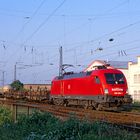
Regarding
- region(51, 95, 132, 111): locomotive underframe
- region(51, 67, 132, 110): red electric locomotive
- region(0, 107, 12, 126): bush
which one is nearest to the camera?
region(0, 107, 12, 126): bush

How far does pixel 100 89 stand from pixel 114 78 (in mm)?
1482

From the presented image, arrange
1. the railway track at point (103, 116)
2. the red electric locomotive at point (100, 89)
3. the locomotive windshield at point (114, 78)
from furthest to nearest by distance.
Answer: the locomotive windshield at point (114, 78) → the red electric locomotive at point (100, 89) → the railway track at point (103, 116)

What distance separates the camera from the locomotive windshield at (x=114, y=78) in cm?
3177

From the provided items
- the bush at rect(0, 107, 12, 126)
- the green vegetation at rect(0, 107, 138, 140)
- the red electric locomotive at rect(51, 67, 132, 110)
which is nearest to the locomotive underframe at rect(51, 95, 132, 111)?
the red electric locomotive at rect(51, 67, 132, 110)

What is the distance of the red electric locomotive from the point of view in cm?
3072

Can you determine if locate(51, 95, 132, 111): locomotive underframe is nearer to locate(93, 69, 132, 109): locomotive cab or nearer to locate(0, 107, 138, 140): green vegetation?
locate(93, 69, 132, 109): locomotive cab

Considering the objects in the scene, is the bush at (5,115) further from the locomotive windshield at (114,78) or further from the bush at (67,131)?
the locomotive windshield at (114,78)

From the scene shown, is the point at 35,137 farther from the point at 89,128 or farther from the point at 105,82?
the point at 105,82

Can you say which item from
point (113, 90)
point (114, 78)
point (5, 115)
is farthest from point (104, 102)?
point (5, 115)

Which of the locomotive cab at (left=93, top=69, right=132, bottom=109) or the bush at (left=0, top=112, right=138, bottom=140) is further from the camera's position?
the locomotive cab at (left=93, top=69, right=132, bottom=109)

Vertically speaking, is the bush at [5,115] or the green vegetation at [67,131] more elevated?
the bush at [5,115]

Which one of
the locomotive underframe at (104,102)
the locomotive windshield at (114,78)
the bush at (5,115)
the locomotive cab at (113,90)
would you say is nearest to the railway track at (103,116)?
the bush at (5,115)

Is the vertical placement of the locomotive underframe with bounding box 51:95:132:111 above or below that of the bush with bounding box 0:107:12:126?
above

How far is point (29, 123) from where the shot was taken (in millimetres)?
14602
